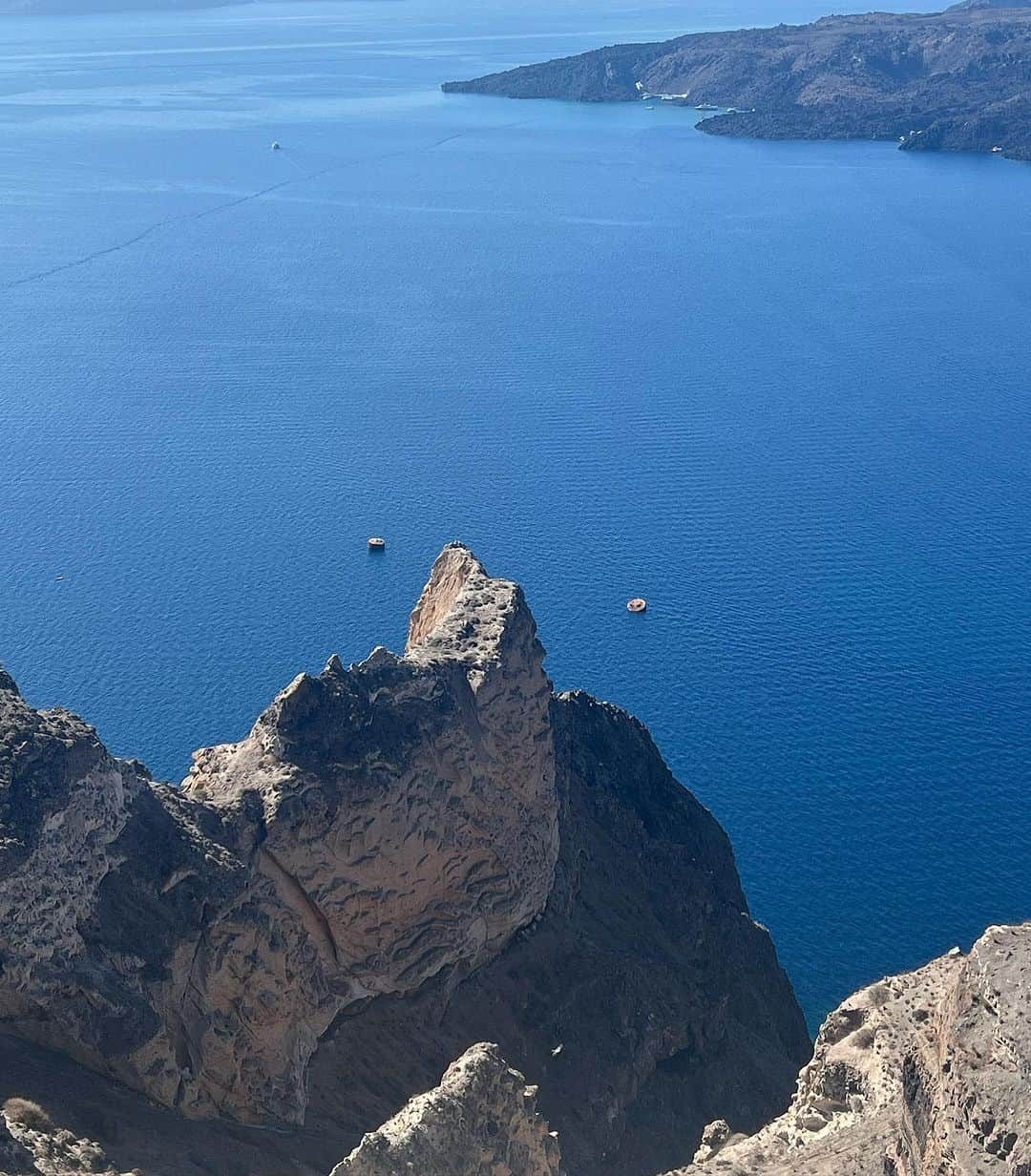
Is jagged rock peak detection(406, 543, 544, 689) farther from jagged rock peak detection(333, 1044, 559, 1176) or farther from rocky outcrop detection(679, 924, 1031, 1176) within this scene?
jagged rock peak detection(333, 1044, 559, 1176)

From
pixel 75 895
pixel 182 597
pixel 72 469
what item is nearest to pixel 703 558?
pixel 182 597

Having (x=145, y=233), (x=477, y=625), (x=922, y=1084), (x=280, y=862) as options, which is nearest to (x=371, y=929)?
(x=280, y=862)

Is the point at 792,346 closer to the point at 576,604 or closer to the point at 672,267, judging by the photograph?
the point at 672,267

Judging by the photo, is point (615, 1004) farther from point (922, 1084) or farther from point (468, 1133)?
point (922, 1084)

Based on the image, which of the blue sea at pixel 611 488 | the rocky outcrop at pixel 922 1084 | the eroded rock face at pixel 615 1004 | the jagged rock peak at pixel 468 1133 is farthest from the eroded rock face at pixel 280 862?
the blue sea at pixel 611 488

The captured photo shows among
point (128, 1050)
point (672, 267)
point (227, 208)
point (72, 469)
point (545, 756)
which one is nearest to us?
point (128, 1050)

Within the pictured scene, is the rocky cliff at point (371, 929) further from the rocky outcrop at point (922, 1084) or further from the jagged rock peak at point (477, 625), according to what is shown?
the rocky outcrop at point (922, 1084)

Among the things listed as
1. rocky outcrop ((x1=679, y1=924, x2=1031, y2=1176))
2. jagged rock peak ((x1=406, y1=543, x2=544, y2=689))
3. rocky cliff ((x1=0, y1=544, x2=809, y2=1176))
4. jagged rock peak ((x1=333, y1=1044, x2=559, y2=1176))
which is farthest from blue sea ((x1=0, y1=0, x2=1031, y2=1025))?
jagged rock peak ((x1=333, y1=1044, x2=559, y2=1176))
